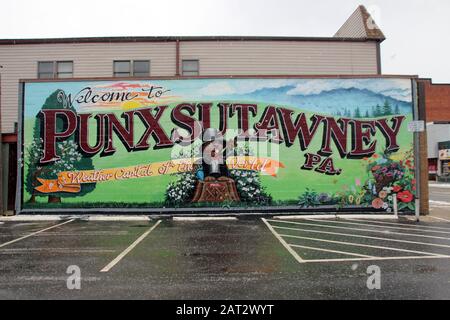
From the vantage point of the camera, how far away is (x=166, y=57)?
23109 millimetres

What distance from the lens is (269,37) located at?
23.0 metres

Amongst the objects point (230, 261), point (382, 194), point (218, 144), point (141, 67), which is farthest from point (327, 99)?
point (141, 67)

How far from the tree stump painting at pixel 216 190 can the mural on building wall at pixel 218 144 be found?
43mm

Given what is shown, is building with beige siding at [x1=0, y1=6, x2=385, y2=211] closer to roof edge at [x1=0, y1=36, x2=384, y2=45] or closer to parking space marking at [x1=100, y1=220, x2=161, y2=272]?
roof edge at [x1=0, y1=36, x2=384, y2=45]

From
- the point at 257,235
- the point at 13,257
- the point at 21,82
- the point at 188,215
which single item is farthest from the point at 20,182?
the point at 257,235

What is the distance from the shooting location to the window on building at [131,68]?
23.0 m

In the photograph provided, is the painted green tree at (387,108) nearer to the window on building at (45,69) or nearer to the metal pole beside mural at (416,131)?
the metal pole beside mural at (416,131)

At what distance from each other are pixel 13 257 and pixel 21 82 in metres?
10.9

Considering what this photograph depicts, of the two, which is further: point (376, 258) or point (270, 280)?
point (376, 258)

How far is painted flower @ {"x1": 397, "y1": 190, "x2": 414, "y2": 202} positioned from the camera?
16.5 metres

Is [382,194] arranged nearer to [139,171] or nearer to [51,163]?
[139,171]
